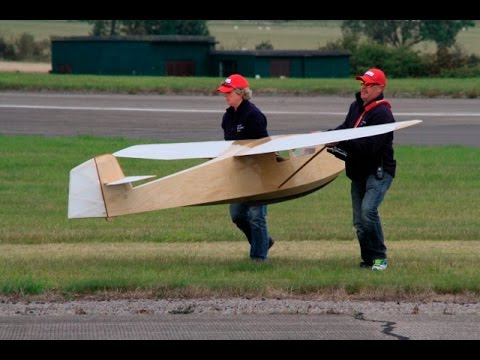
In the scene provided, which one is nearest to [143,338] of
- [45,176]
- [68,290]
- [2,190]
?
[68,290]

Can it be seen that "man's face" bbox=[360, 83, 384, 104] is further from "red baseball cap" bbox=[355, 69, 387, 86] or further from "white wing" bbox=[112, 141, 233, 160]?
"white wing" bbox=[112, 141, 233, 160]

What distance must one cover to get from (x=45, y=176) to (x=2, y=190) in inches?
60.8

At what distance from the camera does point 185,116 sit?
29.4 metres

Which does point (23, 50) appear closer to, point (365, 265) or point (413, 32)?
point (413, 32)

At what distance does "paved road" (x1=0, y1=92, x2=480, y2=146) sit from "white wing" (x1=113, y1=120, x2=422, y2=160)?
1320cm

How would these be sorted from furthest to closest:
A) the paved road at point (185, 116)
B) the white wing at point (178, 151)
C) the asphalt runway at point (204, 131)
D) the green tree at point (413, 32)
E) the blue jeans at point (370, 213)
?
the green tree at point (413, 32) → the paved road at point (185, 116) → the white wing at point (178, 151) → the blue jeans at point (370, 213) → the asphalt runway at point (204, 131)

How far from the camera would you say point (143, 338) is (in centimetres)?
732

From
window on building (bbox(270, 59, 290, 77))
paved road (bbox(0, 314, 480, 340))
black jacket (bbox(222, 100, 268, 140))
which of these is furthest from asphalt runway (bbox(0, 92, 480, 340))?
window on building (bbox(270, 59, 290, 77))

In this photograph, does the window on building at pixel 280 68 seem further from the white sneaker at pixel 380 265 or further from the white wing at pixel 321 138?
the white sneaker at pixel 380 265

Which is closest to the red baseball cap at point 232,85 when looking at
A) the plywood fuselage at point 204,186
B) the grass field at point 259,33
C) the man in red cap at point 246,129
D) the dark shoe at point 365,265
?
the man in red cap at point 246,129

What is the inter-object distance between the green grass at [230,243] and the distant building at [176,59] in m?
26.3

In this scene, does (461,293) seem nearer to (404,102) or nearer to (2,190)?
(2,190)

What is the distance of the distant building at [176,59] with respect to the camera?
1875 inches

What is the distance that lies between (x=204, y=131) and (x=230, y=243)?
1344 cm
